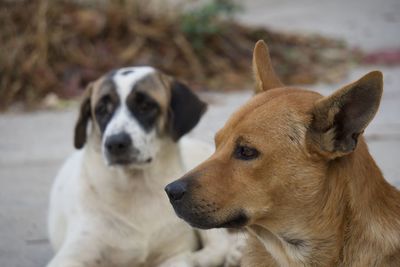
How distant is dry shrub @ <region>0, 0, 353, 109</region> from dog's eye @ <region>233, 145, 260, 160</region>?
6449 millimetres

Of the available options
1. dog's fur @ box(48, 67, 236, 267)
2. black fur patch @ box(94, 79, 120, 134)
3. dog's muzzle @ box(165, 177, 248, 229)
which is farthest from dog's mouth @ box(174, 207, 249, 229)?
black fur patch @ box(94, 79, 120, 134)

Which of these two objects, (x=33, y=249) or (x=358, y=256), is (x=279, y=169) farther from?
(x=33, y=249)

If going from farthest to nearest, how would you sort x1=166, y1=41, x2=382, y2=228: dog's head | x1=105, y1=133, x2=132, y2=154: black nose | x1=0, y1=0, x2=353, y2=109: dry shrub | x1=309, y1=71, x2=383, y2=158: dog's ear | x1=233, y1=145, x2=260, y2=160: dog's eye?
x1=0, y1=0, x2=353, y2=109: dry shrub, x1=105, y1=133, x2=132, y2=154: black nose, x1=233, y1=145, x2=260, y2=160: dog's eye, x1=166, y1=41, x2=382, y2=228: dog's head, x1=309, y1=71, x2=383, y2=158: dog's ear

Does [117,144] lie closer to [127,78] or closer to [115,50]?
[127,78]

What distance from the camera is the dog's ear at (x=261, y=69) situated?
15.1ft

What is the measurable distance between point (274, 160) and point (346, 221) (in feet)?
1.58

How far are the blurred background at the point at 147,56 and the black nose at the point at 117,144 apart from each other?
2976 mm

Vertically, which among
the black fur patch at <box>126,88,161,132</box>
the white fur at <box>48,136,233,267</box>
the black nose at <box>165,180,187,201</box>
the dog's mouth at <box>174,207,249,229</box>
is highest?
the black nose at <box>165,180,187,201</box>

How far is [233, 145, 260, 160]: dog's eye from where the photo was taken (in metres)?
4.03

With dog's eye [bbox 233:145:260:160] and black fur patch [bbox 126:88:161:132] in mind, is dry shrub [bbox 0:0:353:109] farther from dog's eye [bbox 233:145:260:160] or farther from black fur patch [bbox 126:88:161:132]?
dog's eye [bbox 233:145:260:160]

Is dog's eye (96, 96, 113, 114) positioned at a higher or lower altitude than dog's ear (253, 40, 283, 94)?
lower

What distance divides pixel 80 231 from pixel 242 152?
6.10 feet

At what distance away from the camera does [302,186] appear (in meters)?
4.03

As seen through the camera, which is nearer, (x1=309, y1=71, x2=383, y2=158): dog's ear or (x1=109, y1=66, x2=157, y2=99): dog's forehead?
(x1=309, y1=71, x2=383, y2=158): dog's ear
